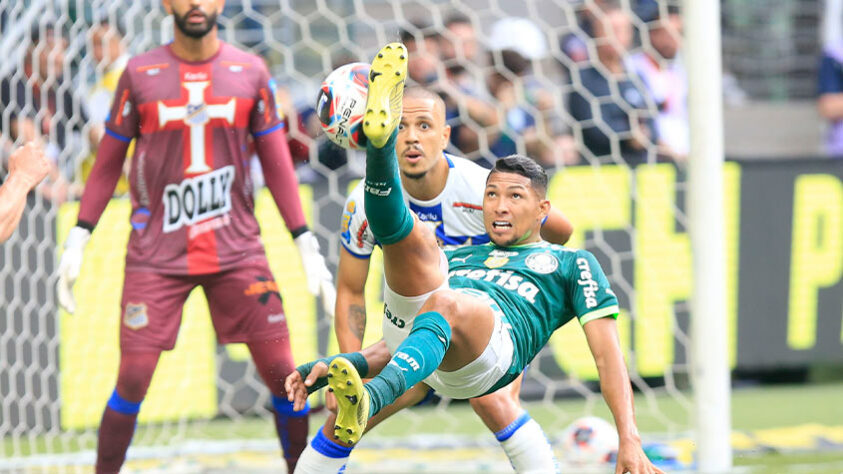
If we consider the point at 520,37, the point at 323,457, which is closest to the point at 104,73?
the point at 520,37

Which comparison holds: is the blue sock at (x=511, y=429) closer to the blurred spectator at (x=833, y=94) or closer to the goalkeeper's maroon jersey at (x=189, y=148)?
the goalkeeper's maroon jersey at (x=189, y=148)

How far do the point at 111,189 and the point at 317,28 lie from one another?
4.75 meters

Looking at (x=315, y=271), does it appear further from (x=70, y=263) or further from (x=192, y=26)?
(x=192, y=26)

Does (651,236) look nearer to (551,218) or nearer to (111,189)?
(551,218)

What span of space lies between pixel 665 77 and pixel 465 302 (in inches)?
159

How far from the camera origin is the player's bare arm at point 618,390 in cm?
372

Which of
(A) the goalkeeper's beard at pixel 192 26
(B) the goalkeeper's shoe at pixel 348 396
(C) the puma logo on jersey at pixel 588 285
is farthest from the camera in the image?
(A) the goalkeeper's beard at pixel 192 26

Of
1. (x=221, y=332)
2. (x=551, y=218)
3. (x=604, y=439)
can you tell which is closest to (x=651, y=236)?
(x=604, y=439)

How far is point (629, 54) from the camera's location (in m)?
7.20

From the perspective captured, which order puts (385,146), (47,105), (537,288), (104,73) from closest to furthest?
(385,146), (537,288), (47,105), (104,73)

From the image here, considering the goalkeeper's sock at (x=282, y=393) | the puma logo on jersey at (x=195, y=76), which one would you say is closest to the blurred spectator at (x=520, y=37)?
the puma logo on jersey at (x=195, y=76)

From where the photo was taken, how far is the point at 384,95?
3.45 m

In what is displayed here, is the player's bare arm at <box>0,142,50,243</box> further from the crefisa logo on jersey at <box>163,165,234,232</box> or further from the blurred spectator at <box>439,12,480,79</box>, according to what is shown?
the blurred spectator at <box>439,12,480,79</box>

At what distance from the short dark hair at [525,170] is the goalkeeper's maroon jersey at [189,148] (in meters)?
1.32
